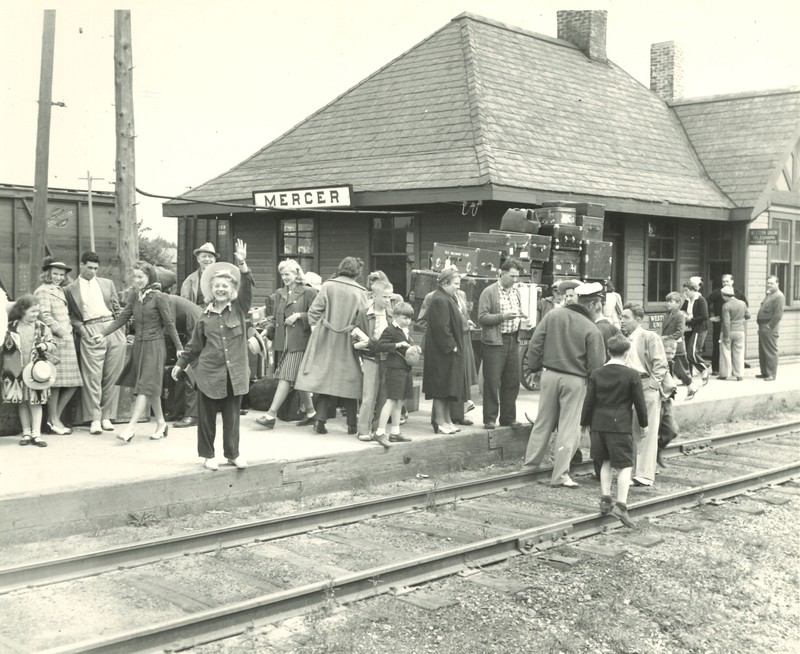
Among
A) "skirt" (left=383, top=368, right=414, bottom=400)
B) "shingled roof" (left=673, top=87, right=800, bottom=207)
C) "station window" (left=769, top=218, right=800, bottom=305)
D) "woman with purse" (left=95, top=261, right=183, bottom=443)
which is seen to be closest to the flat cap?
"skirt" (left=383, top=368, right=414, bottom=400)

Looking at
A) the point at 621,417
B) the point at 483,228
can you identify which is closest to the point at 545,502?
the point at 621,417

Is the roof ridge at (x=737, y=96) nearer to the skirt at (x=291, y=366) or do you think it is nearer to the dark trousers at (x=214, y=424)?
the skirt at (x=291, y=366)

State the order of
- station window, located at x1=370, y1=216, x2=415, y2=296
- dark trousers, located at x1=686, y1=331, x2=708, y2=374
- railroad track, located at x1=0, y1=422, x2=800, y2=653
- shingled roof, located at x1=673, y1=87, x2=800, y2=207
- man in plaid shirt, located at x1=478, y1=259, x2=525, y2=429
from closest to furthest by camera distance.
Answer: railroad track, located at x1=0, y1=422, x2=800, y2=653
man in plaid shirt, located at x1=478, y1=259, x2=525, y2=429
station window, located at x1=370, y1=216, x2=415, y2=296
dark trousers, located at x1=686, y1=331, x2=708, y2=374
shingled roof, located at x1=673, y1=87, x2=800, y2=207

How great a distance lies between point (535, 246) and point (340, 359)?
405cm

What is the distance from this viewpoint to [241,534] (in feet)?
22.9

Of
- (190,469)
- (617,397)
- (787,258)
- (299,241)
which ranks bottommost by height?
(190,469)

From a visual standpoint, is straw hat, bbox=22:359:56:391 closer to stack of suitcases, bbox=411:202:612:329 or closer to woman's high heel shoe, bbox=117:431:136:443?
woman's high heel shoe, bbox=117:431:136:443

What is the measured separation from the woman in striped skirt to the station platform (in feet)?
0.96

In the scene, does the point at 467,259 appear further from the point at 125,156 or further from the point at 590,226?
the point at 125,156

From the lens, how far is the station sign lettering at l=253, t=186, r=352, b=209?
15633 millimetres

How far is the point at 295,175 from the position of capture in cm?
1778

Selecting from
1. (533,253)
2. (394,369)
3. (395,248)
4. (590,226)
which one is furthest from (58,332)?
(395,248)

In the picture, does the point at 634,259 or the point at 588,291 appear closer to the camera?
the point at 588,291

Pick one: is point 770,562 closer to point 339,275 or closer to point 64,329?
point 339,275
